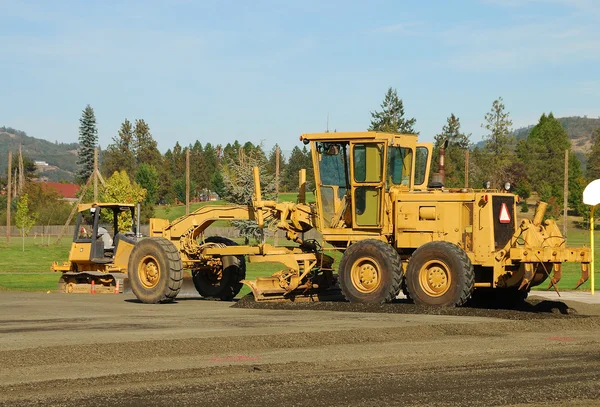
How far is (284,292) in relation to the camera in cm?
1998

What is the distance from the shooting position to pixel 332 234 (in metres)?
20.6

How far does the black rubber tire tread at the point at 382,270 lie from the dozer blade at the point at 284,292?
1443 mm

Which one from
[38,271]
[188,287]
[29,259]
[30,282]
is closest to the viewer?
[188,287]

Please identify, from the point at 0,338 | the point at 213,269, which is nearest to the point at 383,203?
the point at 213,269

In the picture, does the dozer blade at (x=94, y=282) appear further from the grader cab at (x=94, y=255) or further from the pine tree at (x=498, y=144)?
the pine tree at (x=498, y=144)

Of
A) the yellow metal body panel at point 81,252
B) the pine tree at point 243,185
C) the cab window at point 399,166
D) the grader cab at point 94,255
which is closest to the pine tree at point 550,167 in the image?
the pine tree at point 243,185

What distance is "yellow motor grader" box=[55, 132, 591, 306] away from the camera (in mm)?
18297

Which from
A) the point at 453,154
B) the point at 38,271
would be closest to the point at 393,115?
the point at 453,154

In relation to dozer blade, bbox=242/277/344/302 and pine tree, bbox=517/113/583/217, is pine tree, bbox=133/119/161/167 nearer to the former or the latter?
pine tree, bbox=517/113/583/217

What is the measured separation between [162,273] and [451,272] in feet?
21.2

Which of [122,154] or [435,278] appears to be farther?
[122,154]

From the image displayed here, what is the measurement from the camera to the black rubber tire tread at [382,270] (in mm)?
18625

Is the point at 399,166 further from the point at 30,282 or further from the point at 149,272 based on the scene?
the point at 30,282

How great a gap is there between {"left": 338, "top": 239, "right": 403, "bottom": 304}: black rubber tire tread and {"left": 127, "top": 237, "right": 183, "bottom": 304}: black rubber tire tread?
3.74 meters
